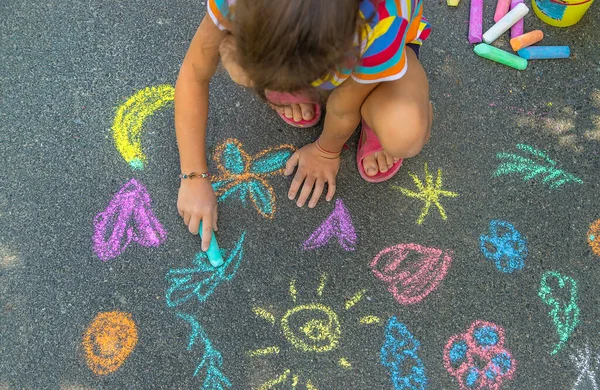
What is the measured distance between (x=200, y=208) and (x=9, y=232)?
2.23 ft

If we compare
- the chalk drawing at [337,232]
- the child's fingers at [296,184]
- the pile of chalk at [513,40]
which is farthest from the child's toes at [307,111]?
the pile of chalk at [513,40]

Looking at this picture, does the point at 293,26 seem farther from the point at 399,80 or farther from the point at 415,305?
the point at 415,305

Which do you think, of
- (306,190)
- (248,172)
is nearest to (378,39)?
(306,190)

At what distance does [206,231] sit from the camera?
1708 millimetres

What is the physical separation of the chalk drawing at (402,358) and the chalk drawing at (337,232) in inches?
11.8

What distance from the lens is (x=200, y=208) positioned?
1.72 metres

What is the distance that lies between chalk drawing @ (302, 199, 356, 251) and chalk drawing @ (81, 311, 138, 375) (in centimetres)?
64

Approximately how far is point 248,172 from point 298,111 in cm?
29

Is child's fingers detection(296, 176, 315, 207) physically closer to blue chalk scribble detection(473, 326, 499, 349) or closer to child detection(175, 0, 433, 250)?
Answer: child detection(175, 0, 433, 250)

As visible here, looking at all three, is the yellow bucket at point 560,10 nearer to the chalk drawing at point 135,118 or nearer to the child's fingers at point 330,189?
the child's fingers at point 330,189

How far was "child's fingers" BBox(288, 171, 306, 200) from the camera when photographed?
70.7 inches

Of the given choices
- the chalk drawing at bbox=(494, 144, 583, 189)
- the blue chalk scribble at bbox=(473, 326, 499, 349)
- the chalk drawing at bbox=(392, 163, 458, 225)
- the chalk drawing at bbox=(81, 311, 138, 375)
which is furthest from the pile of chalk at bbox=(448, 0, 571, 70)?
the chalk drawing at bbox=(81, 311, 138, 375)

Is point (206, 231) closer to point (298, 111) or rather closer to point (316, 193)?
point (316, 193)

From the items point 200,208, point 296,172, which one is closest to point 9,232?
point 200,208
